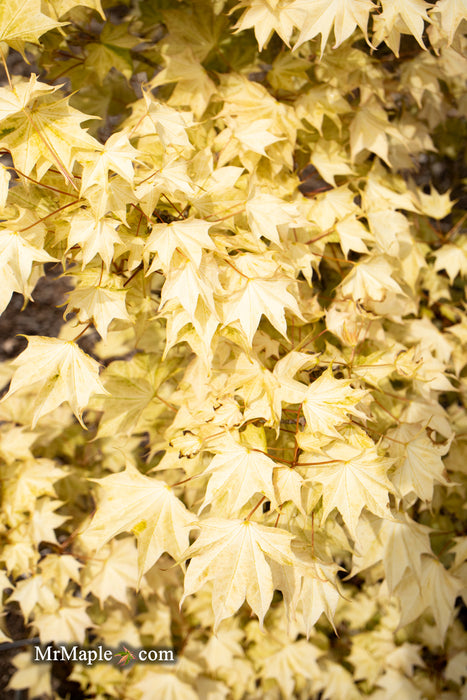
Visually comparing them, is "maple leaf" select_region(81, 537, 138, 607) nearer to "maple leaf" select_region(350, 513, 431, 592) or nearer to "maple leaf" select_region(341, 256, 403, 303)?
"maple leaf" select_region(350, 513, 431, 592)

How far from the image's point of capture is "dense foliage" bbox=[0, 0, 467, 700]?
1.06 meters

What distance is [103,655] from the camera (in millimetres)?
1944

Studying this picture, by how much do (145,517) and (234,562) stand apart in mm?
254

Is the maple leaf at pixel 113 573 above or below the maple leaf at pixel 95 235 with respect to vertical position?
below

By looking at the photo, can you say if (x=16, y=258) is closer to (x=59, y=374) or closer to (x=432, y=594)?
(x=59, y=374)

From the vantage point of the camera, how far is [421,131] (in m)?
1.81

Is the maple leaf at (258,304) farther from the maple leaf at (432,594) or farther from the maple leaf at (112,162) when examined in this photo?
the maple leaf at (432,594)

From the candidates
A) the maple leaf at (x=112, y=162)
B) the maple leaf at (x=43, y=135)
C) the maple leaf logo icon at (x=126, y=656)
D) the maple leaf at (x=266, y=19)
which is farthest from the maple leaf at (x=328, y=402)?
the maple leaf logo icon at (x=126, y=656)

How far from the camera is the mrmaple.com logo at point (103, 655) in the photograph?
73.8 inches

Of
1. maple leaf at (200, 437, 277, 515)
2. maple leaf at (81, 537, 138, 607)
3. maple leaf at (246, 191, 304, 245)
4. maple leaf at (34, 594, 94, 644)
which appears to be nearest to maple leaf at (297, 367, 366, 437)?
maple leaf at (200, 437, 277, 515)

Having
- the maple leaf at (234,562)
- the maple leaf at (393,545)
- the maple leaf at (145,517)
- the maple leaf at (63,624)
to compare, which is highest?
the maple leaf at (234,562)

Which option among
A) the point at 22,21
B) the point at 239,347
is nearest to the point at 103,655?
the point at 239,347

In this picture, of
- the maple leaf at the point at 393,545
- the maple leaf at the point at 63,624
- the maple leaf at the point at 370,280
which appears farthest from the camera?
the maple leaf at the point at 63,624

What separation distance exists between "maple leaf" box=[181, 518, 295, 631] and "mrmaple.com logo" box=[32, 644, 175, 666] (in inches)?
41.6
